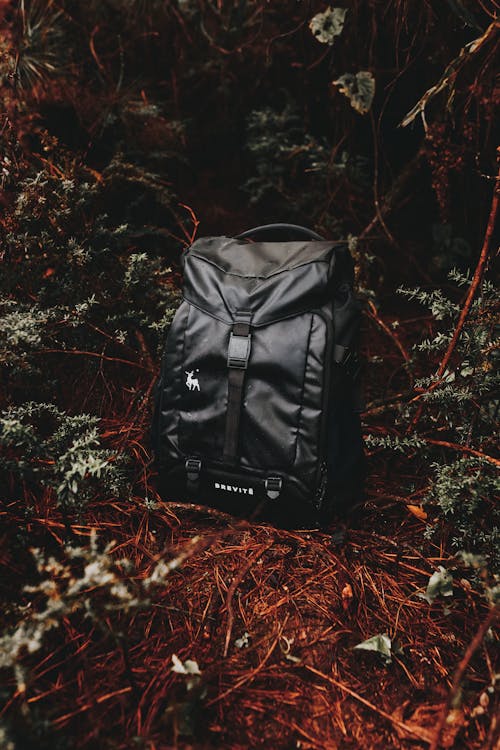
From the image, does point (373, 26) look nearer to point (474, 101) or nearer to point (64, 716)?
point (474, 101)

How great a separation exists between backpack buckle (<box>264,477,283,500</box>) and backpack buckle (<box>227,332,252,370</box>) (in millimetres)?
370

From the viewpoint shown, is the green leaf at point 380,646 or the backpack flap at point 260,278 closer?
the green leaf at point 380,646

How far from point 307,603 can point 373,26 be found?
95.8 inches

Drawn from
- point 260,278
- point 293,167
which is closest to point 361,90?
point 293,167

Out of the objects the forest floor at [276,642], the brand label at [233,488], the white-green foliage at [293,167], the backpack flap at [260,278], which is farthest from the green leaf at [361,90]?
the brand label at [233,488]

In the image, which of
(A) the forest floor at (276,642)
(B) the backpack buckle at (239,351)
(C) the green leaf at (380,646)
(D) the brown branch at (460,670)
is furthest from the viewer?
(B) the backpack buckle at (239,351)

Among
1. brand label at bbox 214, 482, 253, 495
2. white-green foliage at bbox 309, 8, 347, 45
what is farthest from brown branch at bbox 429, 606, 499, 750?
white-green foliage at bbox 309, 8, 347, 45

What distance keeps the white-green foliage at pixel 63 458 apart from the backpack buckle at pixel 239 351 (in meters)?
0.50

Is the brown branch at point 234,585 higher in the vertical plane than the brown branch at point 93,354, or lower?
lower

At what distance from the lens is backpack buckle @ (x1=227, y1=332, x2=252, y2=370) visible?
5.63 ft

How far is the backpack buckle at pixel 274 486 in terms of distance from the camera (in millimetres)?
1708

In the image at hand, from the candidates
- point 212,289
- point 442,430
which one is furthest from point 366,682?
point 212,289

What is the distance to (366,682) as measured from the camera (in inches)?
57.5

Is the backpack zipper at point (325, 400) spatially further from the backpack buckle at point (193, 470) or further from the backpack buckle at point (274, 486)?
the backpack buckle at point (193, 470)
